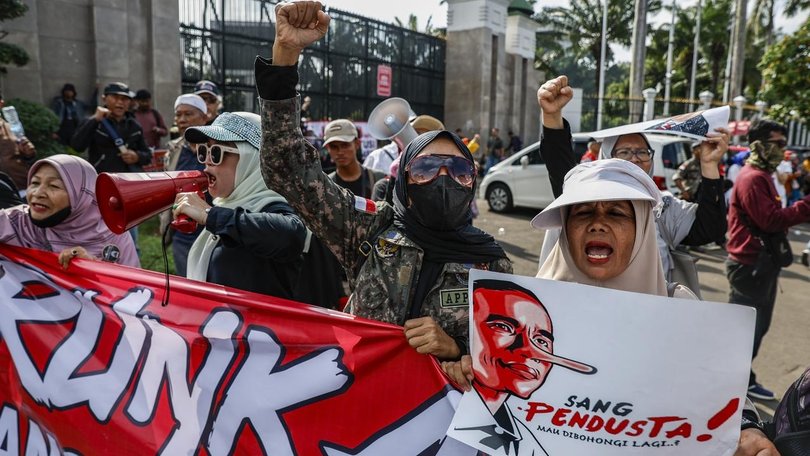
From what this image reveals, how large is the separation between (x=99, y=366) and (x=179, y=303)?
41 centimetres

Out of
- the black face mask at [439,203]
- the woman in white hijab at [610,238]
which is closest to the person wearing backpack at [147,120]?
the black face mask at [439,203]

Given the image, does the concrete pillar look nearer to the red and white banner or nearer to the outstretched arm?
the outstretched arm

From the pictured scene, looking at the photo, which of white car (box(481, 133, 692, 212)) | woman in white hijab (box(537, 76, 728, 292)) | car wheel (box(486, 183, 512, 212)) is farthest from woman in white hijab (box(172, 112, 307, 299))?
car wheel (box(486, 183, 512, 212))

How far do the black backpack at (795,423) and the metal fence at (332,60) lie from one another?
1098cm

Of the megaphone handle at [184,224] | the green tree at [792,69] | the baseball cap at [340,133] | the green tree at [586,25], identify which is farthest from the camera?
the green tree at [586,25]

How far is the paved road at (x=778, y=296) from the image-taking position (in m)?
4.55

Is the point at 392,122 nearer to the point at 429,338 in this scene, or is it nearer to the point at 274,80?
the point at 274,80

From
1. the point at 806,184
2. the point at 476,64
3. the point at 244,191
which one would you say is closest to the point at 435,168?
the point at 244,191

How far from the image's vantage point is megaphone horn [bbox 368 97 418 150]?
14.7 ft

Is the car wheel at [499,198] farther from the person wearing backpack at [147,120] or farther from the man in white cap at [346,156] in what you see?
the man in white cap at [346,156]

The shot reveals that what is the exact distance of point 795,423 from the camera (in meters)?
1.44

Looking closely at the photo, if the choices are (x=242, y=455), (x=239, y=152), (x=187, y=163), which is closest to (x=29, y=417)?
(x=242, y=455)

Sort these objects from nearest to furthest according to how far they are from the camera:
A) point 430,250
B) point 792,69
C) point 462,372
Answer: point 462,372, point 430,250, point 792,69

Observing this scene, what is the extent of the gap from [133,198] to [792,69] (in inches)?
484
